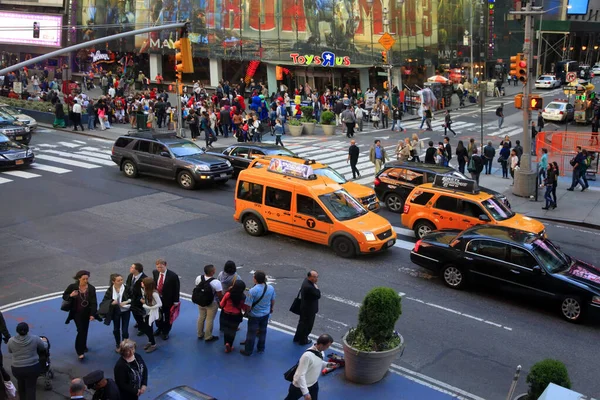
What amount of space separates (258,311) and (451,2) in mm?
50752

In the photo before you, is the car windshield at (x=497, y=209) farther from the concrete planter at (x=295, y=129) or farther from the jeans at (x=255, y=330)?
the concrete planter at (x=295, y=129)

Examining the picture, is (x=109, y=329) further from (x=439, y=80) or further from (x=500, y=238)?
(x=439, y=80)

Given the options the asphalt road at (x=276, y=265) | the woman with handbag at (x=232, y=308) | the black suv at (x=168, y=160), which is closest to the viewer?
the woman with handbag at (x=232, y=308)

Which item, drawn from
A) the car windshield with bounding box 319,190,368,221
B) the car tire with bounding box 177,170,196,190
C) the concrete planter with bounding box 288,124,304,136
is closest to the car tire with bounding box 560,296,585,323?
the car windshield with bounding box 319,190,368,221

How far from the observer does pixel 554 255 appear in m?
14.1

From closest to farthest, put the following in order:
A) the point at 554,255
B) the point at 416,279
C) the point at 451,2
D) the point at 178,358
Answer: the point at 178,358
the point at 554,255
the point at 416,279
the point at 451,2

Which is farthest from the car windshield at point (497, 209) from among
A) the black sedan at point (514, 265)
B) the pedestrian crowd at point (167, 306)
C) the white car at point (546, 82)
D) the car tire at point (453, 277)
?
the white car at point (546, 82)

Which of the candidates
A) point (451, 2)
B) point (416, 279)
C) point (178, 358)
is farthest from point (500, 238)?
point (451, 2)

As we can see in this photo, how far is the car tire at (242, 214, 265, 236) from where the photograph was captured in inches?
707

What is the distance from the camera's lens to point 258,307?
36.4ft

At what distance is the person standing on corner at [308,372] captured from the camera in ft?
29.3

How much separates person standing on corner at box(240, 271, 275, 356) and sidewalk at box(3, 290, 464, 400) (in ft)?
1.02

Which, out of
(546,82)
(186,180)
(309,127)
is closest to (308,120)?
(309,127)

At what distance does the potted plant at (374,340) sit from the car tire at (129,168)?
15890 millimetres
